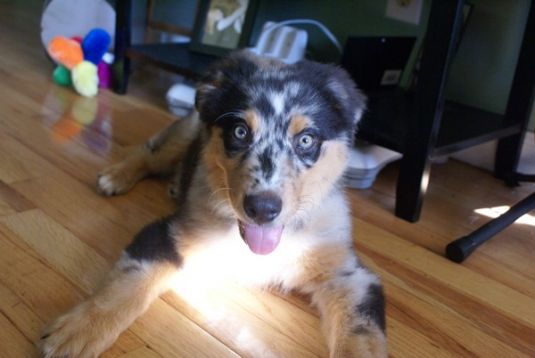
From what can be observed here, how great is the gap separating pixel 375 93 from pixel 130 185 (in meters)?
1.61

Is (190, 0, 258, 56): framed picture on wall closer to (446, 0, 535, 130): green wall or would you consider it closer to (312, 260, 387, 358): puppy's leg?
(446, 0, 535, 130): green wall

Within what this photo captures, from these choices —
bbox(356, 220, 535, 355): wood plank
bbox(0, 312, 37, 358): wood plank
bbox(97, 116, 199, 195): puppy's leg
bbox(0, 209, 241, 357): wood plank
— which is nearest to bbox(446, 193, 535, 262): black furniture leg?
bbox(356, 220, 535, 355): wood plank

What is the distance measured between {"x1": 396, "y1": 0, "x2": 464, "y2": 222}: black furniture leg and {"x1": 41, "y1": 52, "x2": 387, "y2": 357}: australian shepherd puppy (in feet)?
1.80

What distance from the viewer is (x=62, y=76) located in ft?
12.2

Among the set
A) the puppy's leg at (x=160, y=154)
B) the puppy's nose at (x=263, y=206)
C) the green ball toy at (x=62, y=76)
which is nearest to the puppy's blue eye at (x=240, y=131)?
the puppy's nose at (x=263, y=206)

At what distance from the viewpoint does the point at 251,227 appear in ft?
5.30

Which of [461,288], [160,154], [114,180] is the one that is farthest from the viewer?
[160,154]

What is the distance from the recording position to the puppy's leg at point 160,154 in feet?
7.93

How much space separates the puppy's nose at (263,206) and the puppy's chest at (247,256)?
0.30 meters

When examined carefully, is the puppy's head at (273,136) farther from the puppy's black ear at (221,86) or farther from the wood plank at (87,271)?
the wood plank at (87,271)

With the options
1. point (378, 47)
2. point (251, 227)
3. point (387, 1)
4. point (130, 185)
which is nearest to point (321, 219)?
point (251, 227)

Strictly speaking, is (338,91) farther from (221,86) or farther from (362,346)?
(362,346)

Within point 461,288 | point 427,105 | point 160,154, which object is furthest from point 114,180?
point 461,288

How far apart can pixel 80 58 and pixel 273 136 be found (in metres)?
2.56
